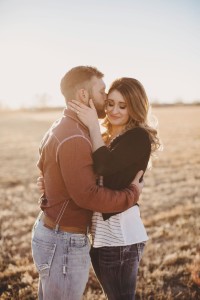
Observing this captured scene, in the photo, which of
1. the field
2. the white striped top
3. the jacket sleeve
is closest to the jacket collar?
the jacket sleeve

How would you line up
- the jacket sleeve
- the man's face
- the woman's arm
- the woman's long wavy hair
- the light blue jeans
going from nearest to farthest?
the jacket sleeve, the light blue jeans, the woman's arm, the man's face, the woman's long wavy hair

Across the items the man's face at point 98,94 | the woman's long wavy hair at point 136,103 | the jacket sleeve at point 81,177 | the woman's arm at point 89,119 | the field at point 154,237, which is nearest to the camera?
the jacket sleeve at point 81,177

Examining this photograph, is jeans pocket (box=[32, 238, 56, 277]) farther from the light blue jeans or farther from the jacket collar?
the jacket collar

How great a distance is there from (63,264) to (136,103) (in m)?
1.54

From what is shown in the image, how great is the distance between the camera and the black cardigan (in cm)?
270

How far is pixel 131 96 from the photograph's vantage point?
10.4 ft

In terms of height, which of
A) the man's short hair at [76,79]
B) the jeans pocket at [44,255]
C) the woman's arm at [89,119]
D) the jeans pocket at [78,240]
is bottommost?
the jeans pocket at [44,255]

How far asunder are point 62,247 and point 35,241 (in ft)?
0.97

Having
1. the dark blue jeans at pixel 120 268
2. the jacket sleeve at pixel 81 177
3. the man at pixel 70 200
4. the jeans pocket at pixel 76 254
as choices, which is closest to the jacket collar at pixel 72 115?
the man at pixel 70 200

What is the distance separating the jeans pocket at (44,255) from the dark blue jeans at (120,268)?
1.49ft

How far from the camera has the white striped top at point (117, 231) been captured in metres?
2.84

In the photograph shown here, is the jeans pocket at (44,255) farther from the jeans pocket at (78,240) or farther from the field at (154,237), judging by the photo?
the field at (154,237)

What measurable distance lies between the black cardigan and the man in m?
A: 0.09

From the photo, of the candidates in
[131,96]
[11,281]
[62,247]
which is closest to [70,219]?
[62,247]
